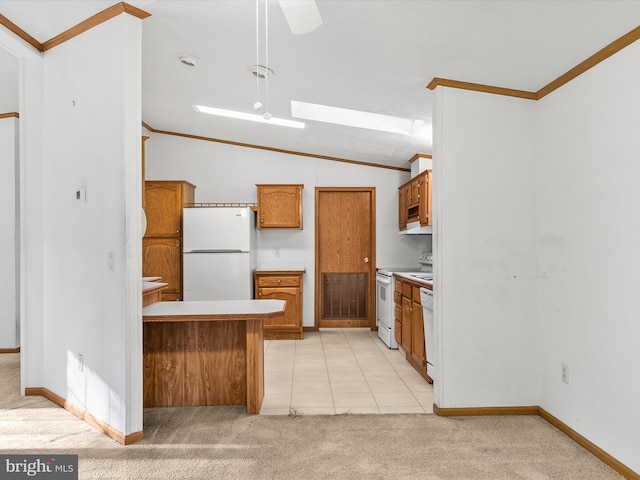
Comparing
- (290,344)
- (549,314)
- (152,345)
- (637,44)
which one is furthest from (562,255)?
(290,344)

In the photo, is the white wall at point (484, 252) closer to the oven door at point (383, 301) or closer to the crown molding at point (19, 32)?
the oven door at point (383, 301)

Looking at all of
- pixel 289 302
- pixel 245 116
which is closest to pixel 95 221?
pixel 245 116

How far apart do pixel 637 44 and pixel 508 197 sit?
1.10 metres

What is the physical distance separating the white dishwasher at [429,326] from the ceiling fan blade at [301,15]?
2.07m

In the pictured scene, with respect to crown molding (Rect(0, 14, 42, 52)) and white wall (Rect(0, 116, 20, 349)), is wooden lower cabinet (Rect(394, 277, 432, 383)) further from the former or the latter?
white wall (Rect(0, 116, 20, 349))

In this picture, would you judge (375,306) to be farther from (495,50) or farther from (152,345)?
(495,50)

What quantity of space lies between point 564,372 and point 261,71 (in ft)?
9.66

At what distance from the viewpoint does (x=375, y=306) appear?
564cm

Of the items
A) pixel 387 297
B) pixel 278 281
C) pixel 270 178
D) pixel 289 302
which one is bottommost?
pixel 289 302

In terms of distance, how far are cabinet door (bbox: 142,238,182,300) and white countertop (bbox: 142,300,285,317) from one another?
2.08 meters

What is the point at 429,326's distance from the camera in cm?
328

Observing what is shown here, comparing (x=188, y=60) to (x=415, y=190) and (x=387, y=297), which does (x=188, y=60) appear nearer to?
(x=415, y=190)

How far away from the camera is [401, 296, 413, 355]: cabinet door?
3910mm

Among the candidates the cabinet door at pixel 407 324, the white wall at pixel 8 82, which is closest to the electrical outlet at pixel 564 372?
the cabinet door at pixel 407 324
